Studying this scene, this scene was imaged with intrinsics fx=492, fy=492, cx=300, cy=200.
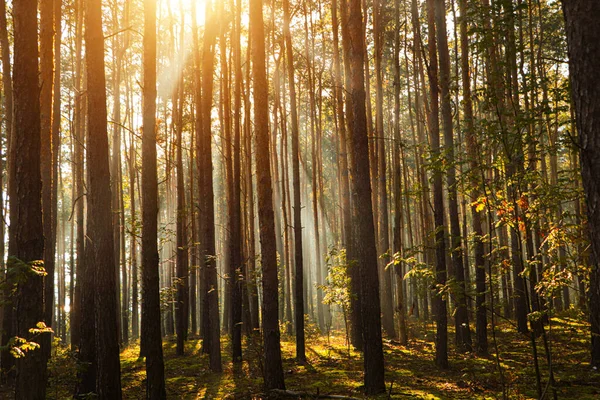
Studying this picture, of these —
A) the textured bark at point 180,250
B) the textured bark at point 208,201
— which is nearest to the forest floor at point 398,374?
the textured bark at point 180,250

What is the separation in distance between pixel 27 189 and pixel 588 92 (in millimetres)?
6193

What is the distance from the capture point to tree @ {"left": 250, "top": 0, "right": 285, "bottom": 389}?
8773 mm

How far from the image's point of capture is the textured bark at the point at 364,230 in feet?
27.1

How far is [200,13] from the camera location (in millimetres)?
18562

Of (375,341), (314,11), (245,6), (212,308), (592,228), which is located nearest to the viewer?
(592,228)

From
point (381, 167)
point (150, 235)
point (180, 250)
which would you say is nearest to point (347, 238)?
point (381, 167)

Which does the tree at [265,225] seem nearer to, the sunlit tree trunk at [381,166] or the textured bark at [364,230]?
the textured bark at [364,230]

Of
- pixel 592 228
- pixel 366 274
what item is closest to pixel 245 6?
pixel 366 274

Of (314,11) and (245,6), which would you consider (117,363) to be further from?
(314,11)

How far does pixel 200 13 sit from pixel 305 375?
544 inches

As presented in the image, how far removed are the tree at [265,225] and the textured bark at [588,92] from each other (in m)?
6.24

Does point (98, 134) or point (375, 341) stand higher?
point (98, 134)

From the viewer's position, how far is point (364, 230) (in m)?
8.62

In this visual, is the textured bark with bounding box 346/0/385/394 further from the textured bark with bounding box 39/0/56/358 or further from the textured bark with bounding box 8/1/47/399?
the textured bark with bounding box 39/0/56/358
